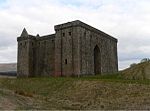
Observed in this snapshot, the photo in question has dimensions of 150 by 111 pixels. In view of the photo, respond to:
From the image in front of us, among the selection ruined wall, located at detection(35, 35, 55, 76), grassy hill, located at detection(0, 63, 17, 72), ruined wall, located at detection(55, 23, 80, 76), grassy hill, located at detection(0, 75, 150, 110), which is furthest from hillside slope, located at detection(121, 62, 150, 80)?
grassy hill, located at detection(0, 63, 17, 72)

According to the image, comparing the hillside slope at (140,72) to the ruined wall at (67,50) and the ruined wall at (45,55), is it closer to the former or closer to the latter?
the ruined wall at (67,50)

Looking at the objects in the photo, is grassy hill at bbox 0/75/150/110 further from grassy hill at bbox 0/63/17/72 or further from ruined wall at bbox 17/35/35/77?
grassy hill at bbox 0/63/17/72

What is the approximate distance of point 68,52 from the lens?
39688mm

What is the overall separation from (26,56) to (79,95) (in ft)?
81.7

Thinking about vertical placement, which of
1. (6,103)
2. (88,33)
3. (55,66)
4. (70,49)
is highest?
(88,33)

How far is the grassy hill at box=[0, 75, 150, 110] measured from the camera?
18.9 metres

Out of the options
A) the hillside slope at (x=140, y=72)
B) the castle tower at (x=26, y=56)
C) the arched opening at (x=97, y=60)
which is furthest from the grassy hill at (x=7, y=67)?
the hillside slope at (x=140, y=72)

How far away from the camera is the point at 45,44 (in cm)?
4706

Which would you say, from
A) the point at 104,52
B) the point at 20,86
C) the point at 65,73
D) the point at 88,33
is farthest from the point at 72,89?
the point at 104,52

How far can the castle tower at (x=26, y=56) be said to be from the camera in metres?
47.4

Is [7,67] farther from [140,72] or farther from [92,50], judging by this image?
[140,72]

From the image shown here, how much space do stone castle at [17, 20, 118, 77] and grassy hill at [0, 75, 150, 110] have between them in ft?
25.4

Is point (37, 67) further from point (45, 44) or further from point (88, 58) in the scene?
point (88, 58)

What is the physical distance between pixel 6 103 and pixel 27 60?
99.7 ft
